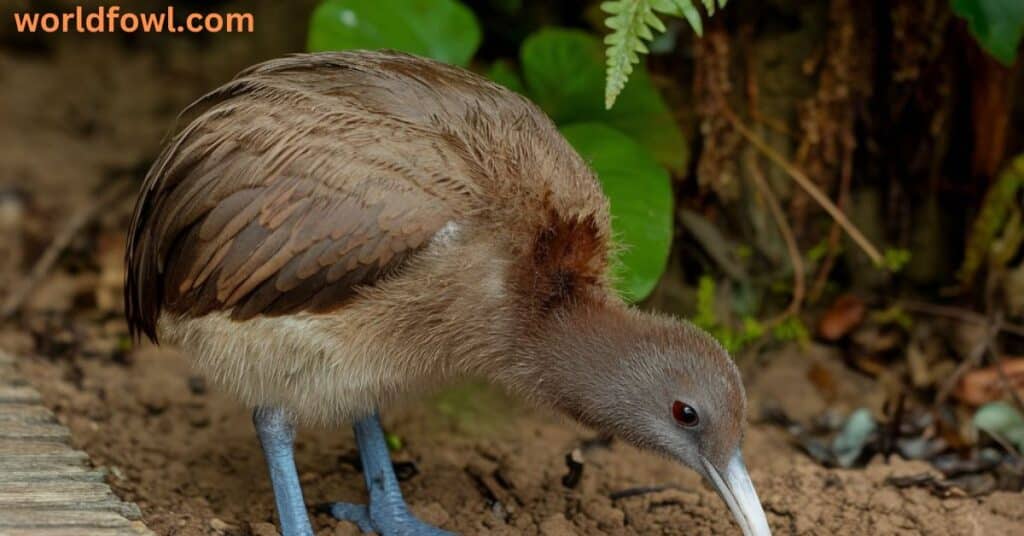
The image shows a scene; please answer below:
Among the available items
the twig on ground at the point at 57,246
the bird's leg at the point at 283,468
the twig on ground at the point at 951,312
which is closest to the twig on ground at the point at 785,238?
the twig on ground at the point at 951,312

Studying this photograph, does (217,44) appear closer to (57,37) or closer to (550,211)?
(57,37)

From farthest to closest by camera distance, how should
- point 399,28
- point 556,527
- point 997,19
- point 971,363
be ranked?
1. point 971,363
2. point 399,28
3. point 997,19
4. point 556,527

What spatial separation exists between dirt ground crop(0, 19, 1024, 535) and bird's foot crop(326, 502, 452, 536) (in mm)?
47

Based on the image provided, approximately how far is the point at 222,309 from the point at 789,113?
2.74m

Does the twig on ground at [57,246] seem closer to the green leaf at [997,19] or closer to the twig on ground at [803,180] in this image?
the twig on ground at [803,180]

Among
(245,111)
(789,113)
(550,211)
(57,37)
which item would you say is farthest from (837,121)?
(57,37)

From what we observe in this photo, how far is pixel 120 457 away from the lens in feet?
15.5

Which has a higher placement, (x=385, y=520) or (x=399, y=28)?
(x=399, y=28)

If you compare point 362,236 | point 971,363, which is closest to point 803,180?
point 971,363

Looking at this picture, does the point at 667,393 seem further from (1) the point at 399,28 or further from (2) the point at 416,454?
(1) the point at 399,28

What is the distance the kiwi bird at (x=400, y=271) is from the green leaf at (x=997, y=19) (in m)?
1.52

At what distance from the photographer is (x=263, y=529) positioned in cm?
419

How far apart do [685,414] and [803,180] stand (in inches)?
80.1

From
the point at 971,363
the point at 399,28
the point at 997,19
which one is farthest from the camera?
the point at 971,363
